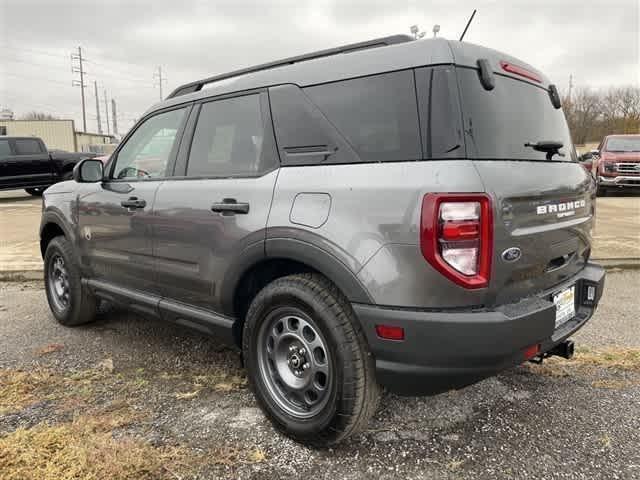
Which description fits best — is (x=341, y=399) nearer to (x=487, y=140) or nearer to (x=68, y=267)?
(x=487, y=140)

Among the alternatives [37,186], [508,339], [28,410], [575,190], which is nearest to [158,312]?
[28,410]

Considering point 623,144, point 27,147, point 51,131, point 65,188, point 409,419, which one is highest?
point 51,131

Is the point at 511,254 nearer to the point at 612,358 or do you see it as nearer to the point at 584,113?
the point at 612,358

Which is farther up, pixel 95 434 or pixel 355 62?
pixel 355 62

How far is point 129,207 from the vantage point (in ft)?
10.9

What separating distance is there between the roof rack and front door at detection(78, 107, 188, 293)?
241 millimetres

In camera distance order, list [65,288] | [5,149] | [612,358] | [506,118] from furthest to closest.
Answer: [5,149] < [65,288] < [612,358] < [506,118]

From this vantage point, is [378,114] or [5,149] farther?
[5,149]

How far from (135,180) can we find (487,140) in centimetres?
239

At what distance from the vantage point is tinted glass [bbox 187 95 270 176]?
2734mm

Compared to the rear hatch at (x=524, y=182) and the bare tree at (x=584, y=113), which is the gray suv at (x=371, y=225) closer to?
the rear hatch at (x=524, y=182)

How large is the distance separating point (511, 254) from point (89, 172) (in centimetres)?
312

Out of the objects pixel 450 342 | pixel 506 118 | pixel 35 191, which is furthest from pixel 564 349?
pixel 35 191

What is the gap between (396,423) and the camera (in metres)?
2.65
